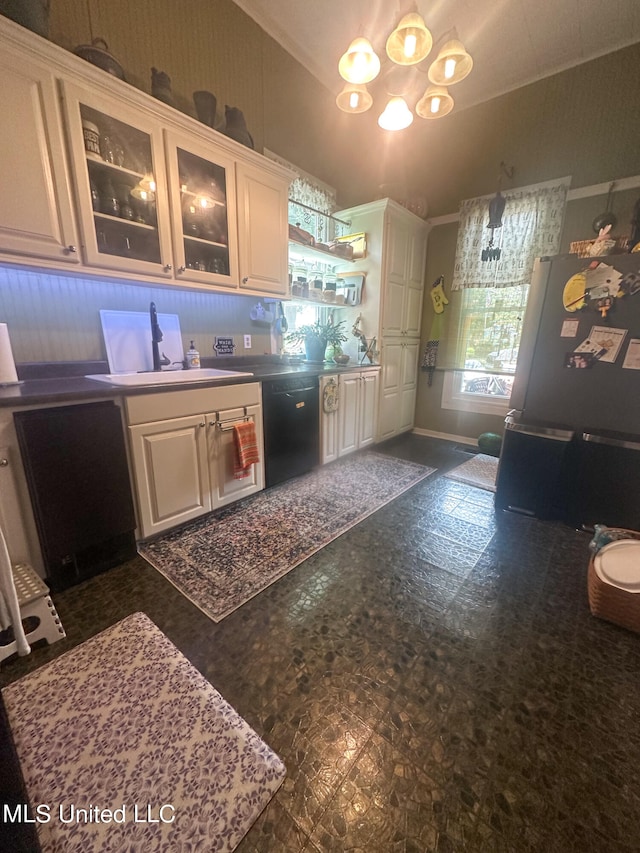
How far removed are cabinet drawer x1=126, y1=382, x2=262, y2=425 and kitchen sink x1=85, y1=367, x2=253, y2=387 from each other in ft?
0.24

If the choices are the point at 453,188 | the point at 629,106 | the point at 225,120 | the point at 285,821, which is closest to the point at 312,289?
the point at 225,120

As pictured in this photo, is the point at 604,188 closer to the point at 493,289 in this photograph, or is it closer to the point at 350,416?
the point at 493,289

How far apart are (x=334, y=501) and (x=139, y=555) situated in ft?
4.13

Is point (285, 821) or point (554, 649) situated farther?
point (554, 649)

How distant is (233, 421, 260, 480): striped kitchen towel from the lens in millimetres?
2156

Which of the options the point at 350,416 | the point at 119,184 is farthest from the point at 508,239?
the point at 119,184

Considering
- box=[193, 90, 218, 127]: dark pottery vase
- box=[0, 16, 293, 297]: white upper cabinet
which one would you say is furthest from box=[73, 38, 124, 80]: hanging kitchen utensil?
box=[193, 90, 218, 127]: dark pottery vase

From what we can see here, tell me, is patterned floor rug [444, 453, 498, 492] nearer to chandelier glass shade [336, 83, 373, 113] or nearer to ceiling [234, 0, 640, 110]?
chandelier glass shade [336, 83, 373, 113]

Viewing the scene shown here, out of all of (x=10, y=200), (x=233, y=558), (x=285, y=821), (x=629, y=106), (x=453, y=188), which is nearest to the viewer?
(x=285, y=821)

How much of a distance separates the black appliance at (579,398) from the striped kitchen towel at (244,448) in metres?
1.74

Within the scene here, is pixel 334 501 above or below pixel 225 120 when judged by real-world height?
below

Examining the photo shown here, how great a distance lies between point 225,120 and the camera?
2379mm

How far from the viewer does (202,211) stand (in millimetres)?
2160

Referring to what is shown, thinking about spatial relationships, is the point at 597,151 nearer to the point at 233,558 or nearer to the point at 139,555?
the point at 233,558
